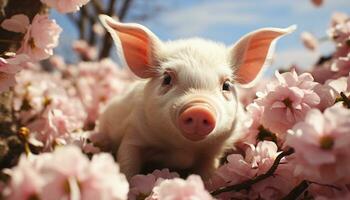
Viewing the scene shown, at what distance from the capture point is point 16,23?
1475 millimetres

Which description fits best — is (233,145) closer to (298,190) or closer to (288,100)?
(288,100)

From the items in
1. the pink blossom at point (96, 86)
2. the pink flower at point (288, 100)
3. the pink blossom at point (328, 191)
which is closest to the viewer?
the pink blossom at point (328, 191)

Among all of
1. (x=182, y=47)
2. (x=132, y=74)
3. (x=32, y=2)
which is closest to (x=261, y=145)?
(x=182, y=47)

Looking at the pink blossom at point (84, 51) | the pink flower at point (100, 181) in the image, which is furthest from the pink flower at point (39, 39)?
the pink blossom at point (84, 51)

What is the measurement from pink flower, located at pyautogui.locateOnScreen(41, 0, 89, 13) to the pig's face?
0.35 metres

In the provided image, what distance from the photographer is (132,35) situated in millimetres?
1625

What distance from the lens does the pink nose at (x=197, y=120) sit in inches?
48.8

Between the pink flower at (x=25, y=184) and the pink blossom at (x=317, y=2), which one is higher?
the pink blossom at (x=317, y=2)

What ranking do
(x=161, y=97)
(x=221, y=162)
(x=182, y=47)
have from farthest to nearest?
(x=221, y=162) < (x=182, y=47) < (x=161, y=97)

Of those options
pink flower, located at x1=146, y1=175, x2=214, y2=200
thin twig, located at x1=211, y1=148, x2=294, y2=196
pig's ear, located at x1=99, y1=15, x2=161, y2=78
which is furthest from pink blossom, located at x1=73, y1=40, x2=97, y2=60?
pink flower, located at x1=146, y1=175, x2=214, y2=200

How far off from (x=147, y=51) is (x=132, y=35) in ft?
0.26

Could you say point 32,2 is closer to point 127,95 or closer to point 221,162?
point 127,95

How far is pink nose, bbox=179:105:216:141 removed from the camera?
4.06 ft

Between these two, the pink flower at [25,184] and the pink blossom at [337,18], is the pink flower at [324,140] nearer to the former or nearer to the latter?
the pink flower at [25,184]
